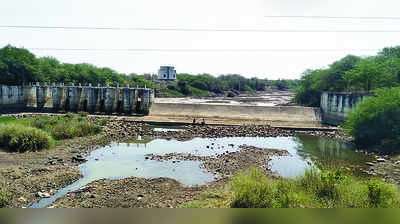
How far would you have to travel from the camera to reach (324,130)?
2834 centimetres

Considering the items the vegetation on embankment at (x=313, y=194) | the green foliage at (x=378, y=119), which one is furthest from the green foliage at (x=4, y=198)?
the green foliage at (x=378, y=119)

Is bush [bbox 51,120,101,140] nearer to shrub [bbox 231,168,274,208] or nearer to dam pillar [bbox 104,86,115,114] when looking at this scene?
dam pillar [bbox 104,86,115,114]

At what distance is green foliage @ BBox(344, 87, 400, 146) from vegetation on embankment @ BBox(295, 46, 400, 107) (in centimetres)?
1176

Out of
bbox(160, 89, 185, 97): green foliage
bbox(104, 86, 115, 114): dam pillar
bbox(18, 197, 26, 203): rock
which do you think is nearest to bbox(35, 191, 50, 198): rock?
bbox(18, 197, 26, 203): rock

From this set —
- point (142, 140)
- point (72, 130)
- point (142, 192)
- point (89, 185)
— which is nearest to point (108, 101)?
point (72, 130)

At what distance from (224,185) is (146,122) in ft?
71.5

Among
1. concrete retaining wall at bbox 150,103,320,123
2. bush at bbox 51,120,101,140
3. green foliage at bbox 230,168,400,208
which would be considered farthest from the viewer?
concrete retaining wall at bbox 150,103,320,123

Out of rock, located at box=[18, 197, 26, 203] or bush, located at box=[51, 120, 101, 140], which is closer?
rock, located at box=[18, 197, 26, 203]

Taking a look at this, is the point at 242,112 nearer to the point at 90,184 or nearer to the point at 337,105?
the point at 337,105

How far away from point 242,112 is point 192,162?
21.4 m

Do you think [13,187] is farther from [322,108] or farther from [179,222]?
[322,108]

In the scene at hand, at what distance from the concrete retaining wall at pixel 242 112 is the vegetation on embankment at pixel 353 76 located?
6.42 m

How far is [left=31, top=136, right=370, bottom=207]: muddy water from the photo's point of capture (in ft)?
43.3

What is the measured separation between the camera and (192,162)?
51.7 ft
